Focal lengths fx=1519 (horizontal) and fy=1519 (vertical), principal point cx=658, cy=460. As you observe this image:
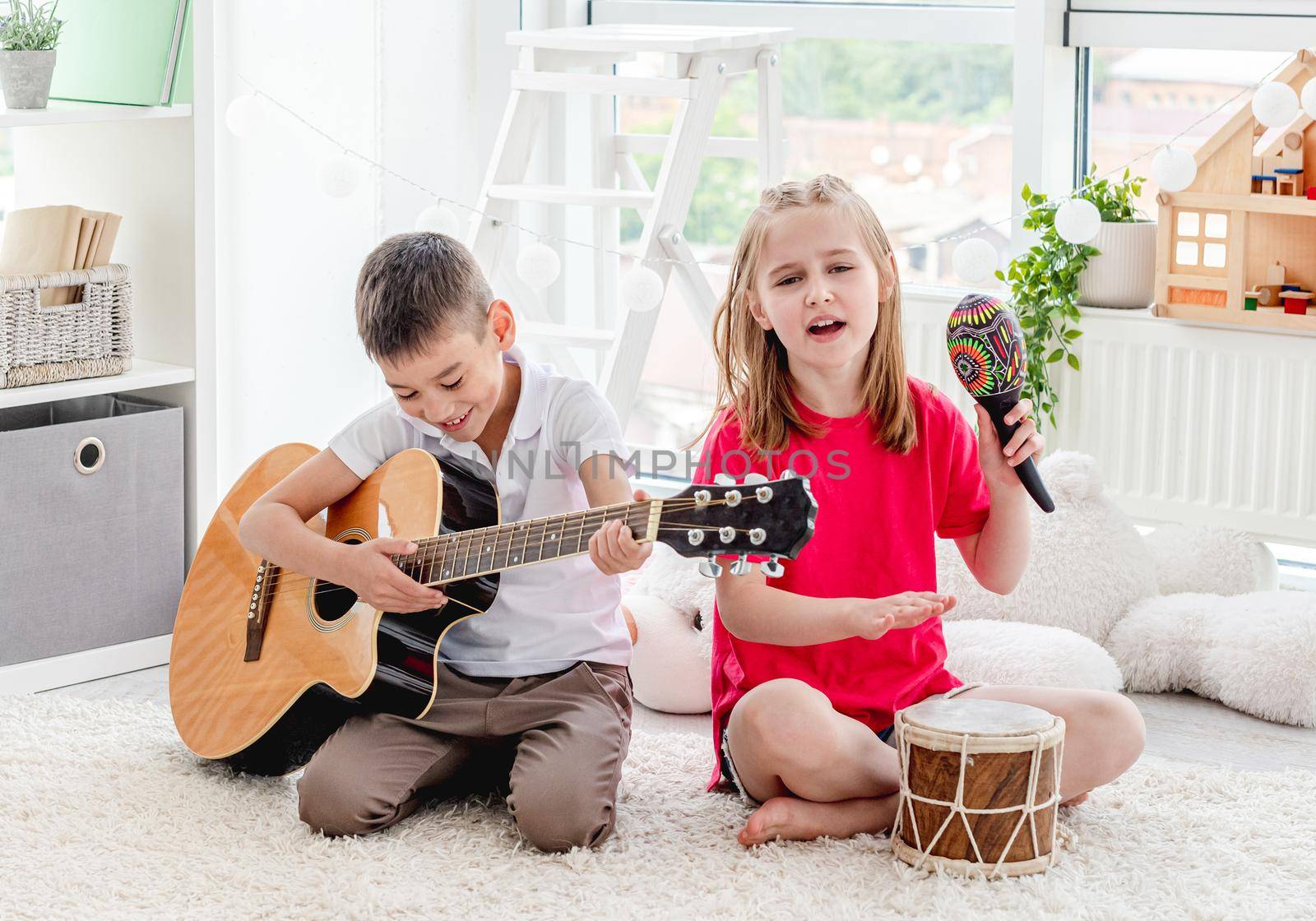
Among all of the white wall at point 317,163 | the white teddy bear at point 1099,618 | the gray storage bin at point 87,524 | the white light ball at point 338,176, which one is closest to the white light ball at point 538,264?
the white light ball at point 338,176

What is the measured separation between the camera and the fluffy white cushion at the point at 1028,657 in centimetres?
199

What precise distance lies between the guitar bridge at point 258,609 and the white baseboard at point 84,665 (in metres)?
0.38

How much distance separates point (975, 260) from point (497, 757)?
1051mm

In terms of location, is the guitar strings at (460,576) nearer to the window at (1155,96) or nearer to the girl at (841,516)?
the girl at (841,516)

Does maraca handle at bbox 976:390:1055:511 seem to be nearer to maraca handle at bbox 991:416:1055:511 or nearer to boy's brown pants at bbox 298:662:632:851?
maraca handle at bbox 991:416:1055:511

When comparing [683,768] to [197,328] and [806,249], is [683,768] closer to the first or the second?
[806,249]

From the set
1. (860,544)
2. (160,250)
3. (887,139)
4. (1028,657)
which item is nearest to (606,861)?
(860,544)

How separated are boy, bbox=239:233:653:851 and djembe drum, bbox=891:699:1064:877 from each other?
342 mm

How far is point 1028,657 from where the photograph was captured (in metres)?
2.01

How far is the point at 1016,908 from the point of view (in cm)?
145

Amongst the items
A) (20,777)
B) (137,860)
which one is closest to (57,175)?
(20,777)

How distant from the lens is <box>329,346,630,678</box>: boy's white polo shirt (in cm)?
174

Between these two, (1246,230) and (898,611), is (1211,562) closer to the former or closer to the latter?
(1246,230)

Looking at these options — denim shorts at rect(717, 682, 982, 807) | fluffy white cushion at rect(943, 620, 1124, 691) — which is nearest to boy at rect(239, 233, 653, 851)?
denim shorts at rect(717, 682, 982, 807)
